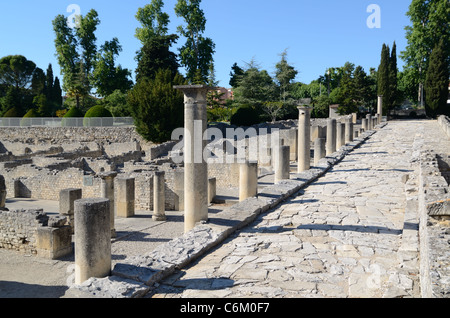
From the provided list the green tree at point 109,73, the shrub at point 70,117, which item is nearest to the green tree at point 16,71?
the green tree at point 109,73

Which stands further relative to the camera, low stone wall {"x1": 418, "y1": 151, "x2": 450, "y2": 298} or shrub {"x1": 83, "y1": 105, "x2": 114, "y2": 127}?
shrub {"x1": 83, "y1": 105, "x2": 114, "y2": 127}

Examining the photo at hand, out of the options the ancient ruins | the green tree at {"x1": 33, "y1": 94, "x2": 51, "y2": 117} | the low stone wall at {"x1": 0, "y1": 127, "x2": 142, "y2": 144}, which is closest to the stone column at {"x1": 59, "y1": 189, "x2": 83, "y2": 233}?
the ancient ruins

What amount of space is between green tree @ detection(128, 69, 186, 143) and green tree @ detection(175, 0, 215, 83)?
515 inches

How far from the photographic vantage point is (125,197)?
14117mm

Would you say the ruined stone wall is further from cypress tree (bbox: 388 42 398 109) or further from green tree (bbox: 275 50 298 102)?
cypress tree (bbox: 388 42 398 109)

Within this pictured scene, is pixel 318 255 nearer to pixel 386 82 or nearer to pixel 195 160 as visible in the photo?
pixel 195 160

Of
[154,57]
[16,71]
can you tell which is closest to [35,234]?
[154,57]

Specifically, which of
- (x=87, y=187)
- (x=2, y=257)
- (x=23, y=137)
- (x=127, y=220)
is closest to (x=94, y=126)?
(x=23, y=137)

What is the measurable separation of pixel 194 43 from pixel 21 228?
39779mm

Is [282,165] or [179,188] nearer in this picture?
[282,165]

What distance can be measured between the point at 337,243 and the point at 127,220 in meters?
9.78

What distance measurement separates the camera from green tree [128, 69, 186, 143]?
31.9 m

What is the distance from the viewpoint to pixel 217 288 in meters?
4.29

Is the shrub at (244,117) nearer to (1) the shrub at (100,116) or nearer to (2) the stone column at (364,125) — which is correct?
(2) the stone column at (364,125)
